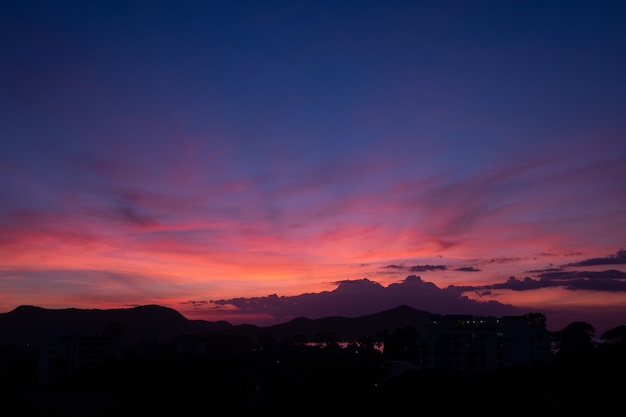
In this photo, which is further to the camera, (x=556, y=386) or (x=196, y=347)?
(x=196, y=347)

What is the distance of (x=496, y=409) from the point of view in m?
34.2

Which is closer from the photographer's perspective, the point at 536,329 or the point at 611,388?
the point at 611,388

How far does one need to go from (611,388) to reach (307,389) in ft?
103

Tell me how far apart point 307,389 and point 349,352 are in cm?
8206

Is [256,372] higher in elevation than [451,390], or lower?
lower

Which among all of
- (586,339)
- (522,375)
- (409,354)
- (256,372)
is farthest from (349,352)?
(522,375)

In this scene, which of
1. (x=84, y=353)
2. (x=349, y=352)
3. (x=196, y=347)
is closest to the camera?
(x=84, y=353)

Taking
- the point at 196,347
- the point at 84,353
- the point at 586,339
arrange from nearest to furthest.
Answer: the point at 84,353 < the point at 586,339 < the point at 196,347

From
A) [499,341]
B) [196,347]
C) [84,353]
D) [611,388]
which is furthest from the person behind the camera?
[196,347]

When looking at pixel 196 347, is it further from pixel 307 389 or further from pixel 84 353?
pixel 307 389

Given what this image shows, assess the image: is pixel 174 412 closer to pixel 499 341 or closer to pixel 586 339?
pixel 499 341

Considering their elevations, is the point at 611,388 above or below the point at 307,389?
above

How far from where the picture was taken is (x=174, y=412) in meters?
39.8

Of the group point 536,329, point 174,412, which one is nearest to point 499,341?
point 536,329
